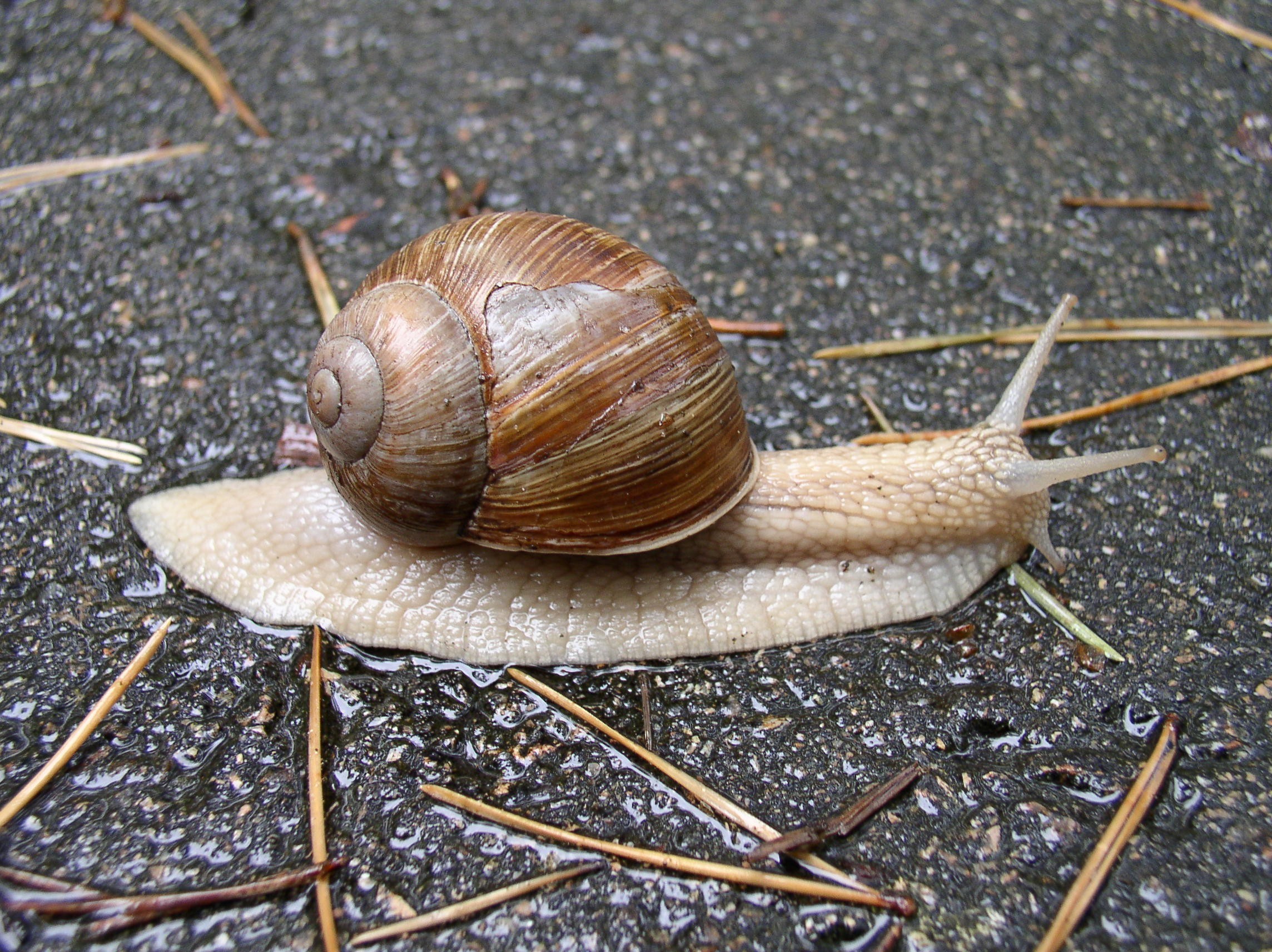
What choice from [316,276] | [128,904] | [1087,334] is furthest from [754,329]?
[128,904]

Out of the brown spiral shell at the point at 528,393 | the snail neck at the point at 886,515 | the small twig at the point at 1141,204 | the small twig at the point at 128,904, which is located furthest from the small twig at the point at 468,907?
the small twig at the point at 1141,204

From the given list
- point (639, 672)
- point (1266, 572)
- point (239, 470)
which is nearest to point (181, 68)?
point (239, 470)

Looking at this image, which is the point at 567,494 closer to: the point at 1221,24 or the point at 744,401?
the point at 744,401

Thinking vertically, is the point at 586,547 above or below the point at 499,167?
below

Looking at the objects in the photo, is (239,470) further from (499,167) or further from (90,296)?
(499,167)

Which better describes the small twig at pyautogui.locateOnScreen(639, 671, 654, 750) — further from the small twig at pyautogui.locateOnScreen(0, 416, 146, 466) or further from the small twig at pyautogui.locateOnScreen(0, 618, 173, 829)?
the small twig at pyautogui.locateOnScreen(0, 416, 146, 466)

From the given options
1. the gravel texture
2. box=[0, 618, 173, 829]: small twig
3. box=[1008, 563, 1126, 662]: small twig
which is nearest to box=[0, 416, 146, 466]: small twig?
the gravel texture
